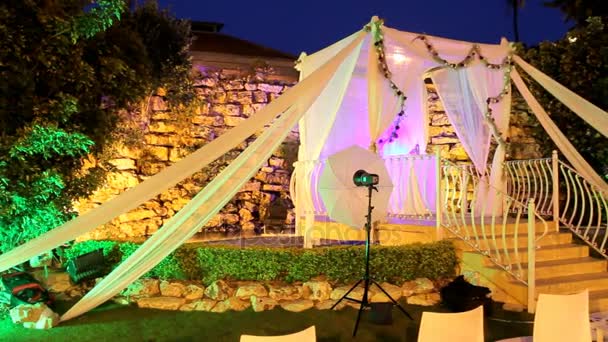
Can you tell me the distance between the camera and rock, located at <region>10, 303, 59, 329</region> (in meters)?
4.73

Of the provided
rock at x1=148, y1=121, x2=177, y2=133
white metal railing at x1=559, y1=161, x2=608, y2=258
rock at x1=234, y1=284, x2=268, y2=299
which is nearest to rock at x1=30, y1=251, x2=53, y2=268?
rock at x1=148, y1=121, x2=177, y2=133

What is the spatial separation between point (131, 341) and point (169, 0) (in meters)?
6.95

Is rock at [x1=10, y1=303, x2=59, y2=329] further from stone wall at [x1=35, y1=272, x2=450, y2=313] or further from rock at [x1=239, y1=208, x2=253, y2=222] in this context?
rock at [x1=239, y1=208, x2=253, y2=222]

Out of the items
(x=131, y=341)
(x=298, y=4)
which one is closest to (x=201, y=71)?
(x=131, y=341)

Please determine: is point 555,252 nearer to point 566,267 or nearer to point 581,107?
point 566,267

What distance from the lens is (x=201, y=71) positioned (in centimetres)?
974

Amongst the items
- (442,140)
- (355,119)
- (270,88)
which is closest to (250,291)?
(355,119)

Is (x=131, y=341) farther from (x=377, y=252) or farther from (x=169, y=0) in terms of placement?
(x=169, y=0)

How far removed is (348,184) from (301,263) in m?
1.17

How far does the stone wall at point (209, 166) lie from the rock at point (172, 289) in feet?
10.1

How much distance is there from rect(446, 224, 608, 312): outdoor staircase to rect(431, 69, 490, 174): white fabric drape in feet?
4.43

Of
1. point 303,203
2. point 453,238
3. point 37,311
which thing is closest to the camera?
point 37,311

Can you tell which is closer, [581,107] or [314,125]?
[581,107]

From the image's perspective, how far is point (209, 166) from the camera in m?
9.46
